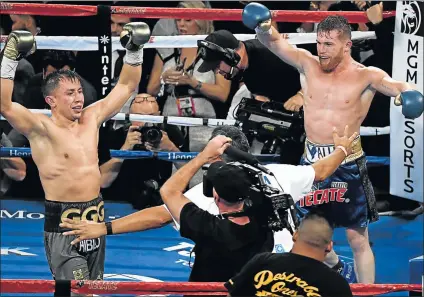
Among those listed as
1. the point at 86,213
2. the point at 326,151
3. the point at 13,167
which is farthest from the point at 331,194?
the point at 13,167

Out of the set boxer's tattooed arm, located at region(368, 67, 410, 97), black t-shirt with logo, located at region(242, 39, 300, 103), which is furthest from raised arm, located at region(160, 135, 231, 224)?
black t-shirt with logo, located at region(242, 39, 300, 103)

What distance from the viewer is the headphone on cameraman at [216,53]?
5.54 m

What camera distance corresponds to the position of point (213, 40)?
5.57 metres

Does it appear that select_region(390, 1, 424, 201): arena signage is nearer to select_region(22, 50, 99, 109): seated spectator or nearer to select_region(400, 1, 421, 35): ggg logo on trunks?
select_region(400, 1, 421, 35): ggg logo on trunks

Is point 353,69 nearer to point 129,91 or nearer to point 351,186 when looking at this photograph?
point 351,186

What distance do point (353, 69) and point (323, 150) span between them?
A: 444 mm

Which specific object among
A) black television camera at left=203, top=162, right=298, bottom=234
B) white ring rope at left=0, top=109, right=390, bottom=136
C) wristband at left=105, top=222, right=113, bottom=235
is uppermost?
black television camera at left=203, top=162, right=298, bottom=234

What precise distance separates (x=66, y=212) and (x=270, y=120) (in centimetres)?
177

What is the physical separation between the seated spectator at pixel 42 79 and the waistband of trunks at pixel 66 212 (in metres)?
1.50

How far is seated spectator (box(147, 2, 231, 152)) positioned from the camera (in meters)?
6.62

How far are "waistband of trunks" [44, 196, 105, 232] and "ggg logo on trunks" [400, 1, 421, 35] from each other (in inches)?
94.1

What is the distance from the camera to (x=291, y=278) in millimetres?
3445

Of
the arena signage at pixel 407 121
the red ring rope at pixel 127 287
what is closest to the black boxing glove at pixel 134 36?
the red ring rope at pixel 127 287

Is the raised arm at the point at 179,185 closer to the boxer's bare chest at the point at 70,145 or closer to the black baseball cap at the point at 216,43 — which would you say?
the boxer's bare chest at the point at 70,145
